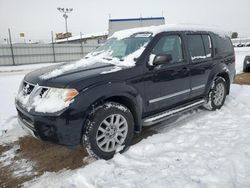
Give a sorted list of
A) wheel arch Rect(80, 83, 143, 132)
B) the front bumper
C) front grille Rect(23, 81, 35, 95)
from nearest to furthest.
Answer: the front bumper, wheel arch Rect(80, 83, 143, 132), front grille Rect(23, 81, 35, 95)

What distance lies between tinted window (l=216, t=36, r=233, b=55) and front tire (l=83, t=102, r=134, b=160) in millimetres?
3056

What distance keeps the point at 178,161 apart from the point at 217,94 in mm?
2765

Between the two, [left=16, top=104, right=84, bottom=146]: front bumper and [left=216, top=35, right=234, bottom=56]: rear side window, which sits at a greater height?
[left=216, top=35, right=234, bottom=56]: rear side window

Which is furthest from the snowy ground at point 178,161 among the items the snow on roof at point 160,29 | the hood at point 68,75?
the snow on roof at point 160,29

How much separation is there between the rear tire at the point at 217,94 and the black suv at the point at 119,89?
179 millimetres

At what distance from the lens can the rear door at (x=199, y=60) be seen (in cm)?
467

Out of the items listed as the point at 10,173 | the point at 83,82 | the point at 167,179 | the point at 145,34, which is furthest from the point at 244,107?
the point at 10,173

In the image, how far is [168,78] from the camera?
4098 millimetres

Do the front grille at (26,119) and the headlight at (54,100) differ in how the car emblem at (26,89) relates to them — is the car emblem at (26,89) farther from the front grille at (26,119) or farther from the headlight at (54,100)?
the headlight at (54,100)

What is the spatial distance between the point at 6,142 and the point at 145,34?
9.88 ft

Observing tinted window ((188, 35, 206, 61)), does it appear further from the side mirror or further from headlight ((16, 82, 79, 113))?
headlight ((16, 82, 79, 113))

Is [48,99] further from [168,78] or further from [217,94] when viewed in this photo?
[217,94]


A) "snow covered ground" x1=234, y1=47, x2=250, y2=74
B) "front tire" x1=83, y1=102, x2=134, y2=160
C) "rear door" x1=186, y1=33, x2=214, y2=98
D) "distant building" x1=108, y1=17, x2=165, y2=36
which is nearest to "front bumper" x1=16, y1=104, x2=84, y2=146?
"front tire" x1=83, y1=102, x2=134, y2=160

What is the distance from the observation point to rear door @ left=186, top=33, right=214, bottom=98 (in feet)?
15.3
